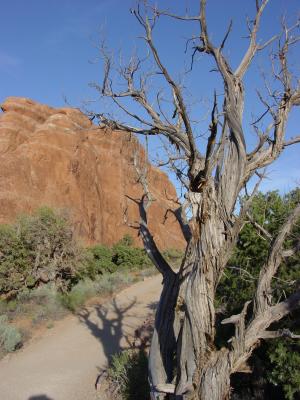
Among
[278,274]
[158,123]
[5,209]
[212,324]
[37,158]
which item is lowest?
[212,324]

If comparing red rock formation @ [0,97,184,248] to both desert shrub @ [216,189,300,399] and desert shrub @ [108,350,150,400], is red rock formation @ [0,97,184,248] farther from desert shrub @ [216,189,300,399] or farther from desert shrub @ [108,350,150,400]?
desert shrub @ [216,189,300,399]

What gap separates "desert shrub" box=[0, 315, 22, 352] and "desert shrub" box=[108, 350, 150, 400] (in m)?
4.25

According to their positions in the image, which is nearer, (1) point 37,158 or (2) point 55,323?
(2) point 55,323

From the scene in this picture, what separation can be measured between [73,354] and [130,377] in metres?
3.61

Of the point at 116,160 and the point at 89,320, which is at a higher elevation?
the point at 116,160

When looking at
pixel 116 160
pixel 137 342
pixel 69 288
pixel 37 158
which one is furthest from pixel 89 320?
pixel 116 160

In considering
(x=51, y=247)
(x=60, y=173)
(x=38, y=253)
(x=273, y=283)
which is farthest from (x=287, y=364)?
(x=60, y=173)

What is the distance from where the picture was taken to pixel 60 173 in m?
46.5

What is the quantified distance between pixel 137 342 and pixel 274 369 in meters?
5.81

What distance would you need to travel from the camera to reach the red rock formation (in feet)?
140

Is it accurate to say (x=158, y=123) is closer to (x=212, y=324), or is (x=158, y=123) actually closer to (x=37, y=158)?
(x=212, y=324)

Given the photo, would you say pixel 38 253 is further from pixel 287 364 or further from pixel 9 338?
pixel 287 364

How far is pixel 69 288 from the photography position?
21031 millimetres

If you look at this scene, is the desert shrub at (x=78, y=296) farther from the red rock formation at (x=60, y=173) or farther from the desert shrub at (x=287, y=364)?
the red rock formation at (x=60, y=173)
